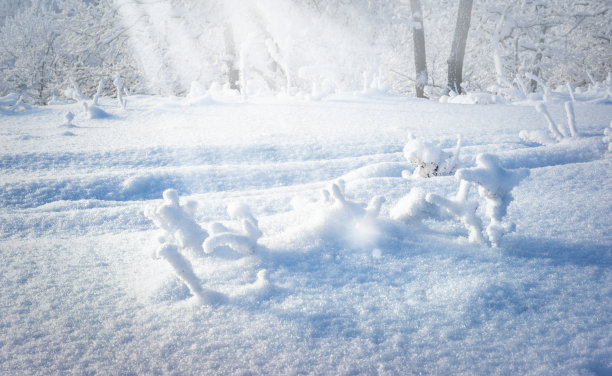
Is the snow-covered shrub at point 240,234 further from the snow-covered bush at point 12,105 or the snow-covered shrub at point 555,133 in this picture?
the snow-covered bush at point 12,105

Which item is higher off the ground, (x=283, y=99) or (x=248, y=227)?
(x=283, y=99)

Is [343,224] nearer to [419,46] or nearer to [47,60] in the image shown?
[419,46]

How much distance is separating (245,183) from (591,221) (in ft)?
5.88

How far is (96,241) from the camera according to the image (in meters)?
1.42

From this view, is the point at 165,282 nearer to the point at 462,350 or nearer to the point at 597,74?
the point at 462,350

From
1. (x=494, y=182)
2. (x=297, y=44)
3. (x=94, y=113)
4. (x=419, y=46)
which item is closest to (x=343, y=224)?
(x=494, y=182)

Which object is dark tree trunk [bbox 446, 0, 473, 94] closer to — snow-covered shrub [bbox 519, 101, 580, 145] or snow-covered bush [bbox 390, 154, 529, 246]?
snow-covered shrub [bbox 519, 101, 580, 145]

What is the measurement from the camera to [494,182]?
1.07m

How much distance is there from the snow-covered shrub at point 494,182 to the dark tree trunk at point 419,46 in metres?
7.44

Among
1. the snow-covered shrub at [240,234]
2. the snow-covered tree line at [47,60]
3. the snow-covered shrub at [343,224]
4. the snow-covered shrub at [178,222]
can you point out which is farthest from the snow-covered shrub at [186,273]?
the snow-covered tree line at [47,60]

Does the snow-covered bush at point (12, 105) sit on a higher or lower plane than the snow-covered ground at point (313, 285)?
higher

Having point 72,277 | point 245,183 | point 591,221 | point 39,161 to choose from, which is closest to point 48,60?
point 39,161

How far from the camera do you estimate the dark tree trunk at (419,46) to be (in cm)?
770

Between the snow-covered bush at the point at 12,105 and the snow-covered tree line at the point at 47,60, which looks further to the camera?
the snow-covered tree line at the point at 47,60
